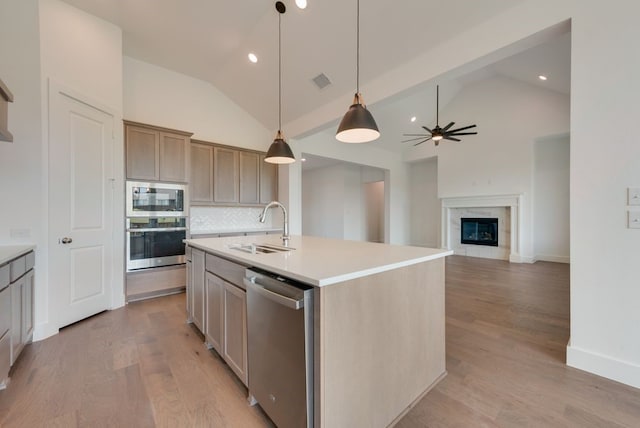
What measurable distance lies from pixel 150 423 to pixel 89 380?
0.78 meters

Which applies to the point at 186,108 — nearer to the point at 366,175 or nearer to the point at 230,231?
the point at 230,231

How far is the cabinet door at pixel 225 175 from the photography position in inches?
173

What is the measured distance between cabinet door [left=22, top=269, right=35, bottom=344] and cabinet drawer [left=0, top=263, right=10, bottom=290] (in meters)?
0.47

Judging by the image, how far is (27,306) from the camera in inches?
86.3

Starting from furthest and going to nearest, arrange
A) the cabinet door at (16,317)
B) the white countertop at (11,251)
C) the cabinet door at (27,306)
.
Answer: the cabinet door at (27,306), the cabinet door at (16,317), the white countertop at (11,251)

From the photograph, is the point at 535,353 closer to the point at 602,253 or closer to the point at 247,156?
the point at 602,253

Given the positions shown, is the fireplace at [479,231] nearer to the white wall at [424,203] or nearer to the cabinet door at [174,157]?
the white wall at [424,203]

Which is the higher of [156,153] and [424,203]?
[156,153]

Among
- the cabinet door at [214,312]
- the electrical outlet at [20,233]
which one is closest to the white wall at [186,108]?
the electrical outlet at [20,233]

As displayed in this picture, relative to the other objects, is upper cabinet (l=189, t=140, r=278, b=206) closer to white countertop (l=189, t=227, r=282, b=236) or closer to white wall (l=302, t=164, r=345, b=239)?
white countertop (l=189, t=227, r=282, b=236)

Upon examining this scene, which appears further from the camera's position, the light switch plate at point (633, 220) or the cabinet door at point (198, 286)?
the cabinet door at point (198, 286)

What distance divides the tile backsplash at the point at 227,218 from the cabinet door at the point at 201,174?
1.43 feet

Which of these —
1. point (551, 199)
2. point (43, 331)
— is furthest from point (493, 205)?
point (43, 331)

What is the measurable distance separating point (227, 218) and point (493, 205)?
20.5 ft
